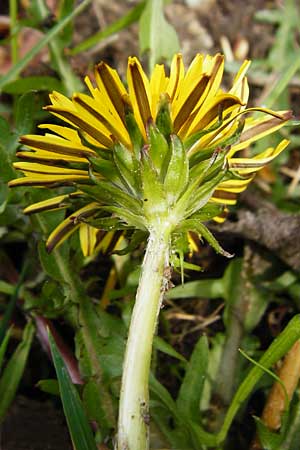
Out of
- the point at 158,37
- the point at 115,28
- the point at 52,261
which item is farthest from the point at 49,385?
the point at 115,28

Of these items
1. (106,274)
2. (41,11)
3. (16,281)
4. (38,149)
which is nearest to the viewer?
(38,149)

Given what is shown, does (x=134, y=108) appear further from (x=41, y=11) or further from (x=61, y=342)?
(x=41, y=11)

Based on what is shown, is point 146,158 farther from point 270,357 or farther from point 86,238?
point 270,357

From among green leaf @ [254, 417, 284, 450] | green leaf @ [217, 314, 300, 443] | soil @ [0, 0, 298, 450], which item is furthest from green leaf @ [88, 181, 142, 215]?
soil @ [0, 0, 298, 450]

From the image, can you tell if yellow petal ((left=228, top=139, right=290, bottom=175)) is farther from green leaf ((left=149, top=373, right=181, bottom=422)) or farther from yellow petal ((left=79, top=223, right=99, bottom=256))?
green leaf ((left=149, top=373, right=181, bottom=422))

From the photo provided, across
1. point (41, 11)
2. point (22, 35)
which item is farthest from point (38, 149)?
point (22, 35)

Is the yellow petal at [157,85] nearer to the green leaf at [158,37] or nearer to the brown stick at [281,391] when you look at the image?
the brown stick at [281,391]
